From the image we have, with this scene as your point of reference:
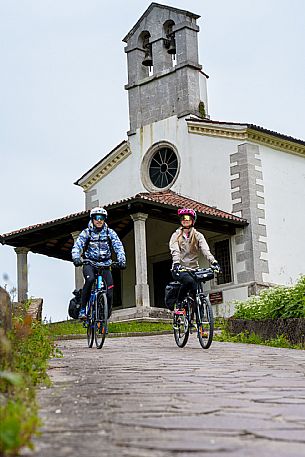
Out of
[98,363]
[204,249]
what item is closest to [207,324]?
[204,249]

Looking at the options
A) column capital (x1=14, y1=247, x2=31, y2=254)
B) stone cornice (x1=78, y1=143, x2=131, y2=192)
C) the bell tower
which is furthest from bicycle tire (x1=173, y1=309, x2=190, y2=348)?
stone cornice (x1=78, y1=143, x2=131, y2=192)

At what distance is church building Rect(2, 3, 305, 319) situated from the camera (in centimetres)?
2441

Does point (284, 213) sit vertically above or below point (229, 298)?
above

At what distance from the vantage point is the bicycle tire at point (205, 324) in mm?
11305

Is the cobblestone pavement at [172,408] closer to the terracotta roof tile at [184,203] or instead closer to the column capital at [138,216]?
the column capital at [138,216]

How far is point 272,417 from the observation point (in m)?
5.18

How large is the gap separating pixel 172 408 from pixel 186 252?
21.3 ft

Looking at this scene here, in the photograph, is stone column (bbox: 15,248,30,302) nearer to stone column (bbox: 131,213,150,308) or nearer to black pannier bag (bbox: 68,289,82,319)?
stone column (bbox: 131,213,150,308)

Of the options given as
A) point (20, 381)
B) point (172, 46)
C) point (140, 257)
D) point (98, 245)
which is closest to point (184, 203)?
point (140, 257)

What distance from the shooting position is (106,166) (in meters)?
Answer: 28.4

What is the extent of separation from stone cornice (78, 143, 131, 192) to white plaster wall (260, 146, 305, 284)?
462cm

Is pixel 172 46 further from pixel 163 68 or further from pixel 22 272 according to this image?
pixel 22 272

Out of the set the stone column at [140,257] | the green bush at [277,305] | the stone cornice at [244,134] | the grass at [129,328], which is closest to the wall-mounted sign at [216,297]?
the stone column at [140,257]

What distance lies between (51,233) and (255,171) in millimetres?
5939
